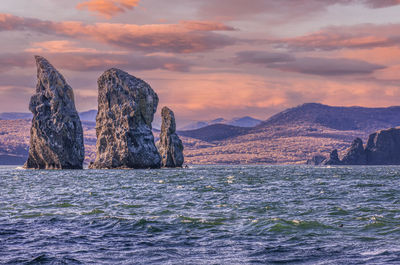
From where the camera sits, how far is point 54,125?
149 m

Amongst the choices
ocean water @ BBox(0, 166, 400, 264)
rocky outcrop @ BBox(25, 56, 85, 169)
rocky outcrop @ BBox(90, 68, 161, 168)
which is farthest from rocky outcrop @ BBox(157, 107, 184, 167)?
ocean water @ BBox(0, 166, 400, 264)

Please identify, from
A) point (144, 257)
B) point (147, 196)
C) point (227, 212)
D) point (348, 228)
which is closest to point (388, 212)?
point (348, 228)

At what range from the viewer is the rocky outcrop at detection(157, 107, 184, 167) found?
179 m

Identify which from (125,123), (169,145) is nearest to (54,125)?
(125,123)

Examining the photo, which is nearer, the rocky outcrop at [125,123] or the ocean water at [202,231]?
the ocean water at [202,231]

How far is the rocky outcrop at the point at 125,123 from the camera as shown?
505ft

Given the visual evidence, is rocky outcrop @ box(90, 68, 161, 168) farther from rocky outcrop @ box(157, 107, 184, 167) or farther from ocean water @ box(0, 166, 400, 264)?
ocean water @ box(0, 166, 400, 264)

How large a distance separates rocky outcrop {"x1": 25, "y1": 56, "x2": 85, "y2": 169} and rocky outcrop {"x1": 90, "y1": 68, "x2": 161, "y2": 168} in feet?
30.6

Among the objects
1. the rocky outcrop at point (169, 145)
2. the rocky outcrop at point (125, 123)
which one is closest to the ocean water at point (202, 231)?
the rocky outcrop at point (125, 123)

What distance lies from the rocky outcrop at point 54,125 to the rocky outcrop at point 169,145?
117 ft

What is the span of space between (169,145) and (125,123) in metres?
27.4

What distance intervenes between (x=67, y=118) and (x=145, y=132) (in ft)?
81.0

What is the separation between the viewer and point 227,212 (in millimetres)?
33875

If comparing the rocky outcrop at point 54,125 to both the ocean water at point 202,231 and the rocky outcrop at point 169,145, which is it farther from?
the ocean water at point 202,231
